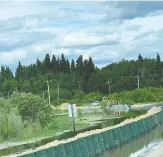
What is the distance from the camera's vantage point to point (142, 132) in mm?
29797

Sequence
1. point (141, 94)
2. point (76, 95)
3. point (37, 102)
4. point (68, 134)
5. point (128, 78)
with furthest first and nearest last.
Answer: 1. point (128, 78)
2. point (76, 95)
3. point (141, 94)
4. point (37, 102)
5. point (68, 134)

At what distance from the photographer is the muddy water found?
2373cm

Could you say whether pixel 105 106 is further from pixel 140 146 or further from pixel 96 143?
pixel 96 143

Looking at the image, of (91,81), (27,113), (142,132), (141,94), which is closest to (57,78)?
(91,81)

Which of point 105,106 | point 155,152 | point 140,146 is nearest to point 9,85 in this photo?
point 105,106

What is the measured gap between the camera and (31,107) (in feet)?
184

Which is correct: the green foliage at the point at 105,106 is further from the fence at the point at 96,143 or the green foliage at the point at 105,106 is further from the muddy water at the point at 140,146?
the fence at the point at 96,143

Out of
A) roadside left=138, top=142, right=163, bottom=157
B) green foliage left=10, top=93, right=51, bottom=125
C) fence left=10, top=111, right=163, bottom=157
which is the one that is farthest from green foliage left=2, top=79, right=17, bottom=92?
fence left=10, top=111, right=163, bottom=157

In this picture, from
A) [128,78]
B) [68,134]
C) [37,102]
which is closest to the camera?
[68,134]

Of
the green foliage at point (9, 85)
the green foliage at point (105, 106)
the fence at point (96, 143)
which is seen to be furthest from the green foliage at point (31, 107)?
the green foliage at point (9, 85)

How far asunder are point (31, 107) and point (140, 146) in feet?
94.5

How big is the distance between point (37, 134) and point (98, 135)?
32.2 m

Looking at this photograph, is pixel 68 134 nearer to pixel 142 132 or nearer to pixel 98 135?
pixel 142 132

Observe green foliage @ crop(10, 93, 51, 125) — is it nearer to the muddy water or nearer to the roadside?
the muddy water
